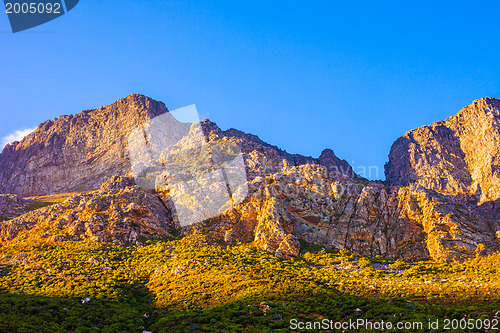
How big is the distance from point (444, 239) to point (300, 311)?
38.4 metres

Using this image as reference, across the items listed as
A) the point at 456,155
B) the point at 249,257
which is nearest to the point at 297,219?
the point at 249,257

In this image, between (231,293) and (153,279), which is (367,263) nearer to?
(231,293)

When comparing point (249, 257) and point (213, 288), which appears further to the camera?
point (249, 257)

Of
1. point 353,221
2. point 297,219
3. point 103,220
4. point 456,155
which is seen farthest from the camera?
point 456,155

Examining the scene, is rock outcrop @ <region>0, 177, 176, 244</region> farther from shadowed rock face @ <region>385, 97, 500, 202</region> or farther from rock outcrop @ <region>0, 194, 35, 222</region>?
shadowed rock face @ <region>385, 97, 500, 202</region>

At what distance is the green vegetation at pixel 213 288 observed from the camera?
42594 millimetres

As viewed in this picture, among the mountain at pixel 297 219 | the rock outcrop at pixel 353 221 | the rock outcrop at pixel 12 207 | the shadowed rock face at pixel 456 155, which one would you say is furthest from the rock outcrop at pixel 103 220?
the shadowed rock face at pixel 456 155

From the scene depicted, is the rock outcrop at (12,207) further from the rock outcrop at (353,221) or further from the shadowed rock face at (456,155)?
the shadowed rock face at (456,155)

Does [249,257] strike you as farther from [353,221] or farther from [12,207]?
[12,207]

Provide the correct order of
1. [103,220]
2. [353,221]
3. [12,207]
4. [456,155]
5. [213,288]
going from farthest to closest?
[456,155] → [12,207] → [103,220] → [353,221] → [213,288]

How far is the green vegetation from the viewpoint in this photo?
4259cm

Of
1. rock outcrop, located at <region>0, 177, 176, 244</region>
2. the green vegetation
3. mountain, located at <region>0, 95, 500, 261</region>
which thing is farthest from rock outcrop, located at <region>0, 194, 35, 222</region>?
the green vegetation

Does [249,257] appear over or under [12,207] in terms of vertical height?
under

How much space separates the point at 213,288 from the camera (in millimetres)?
53969
